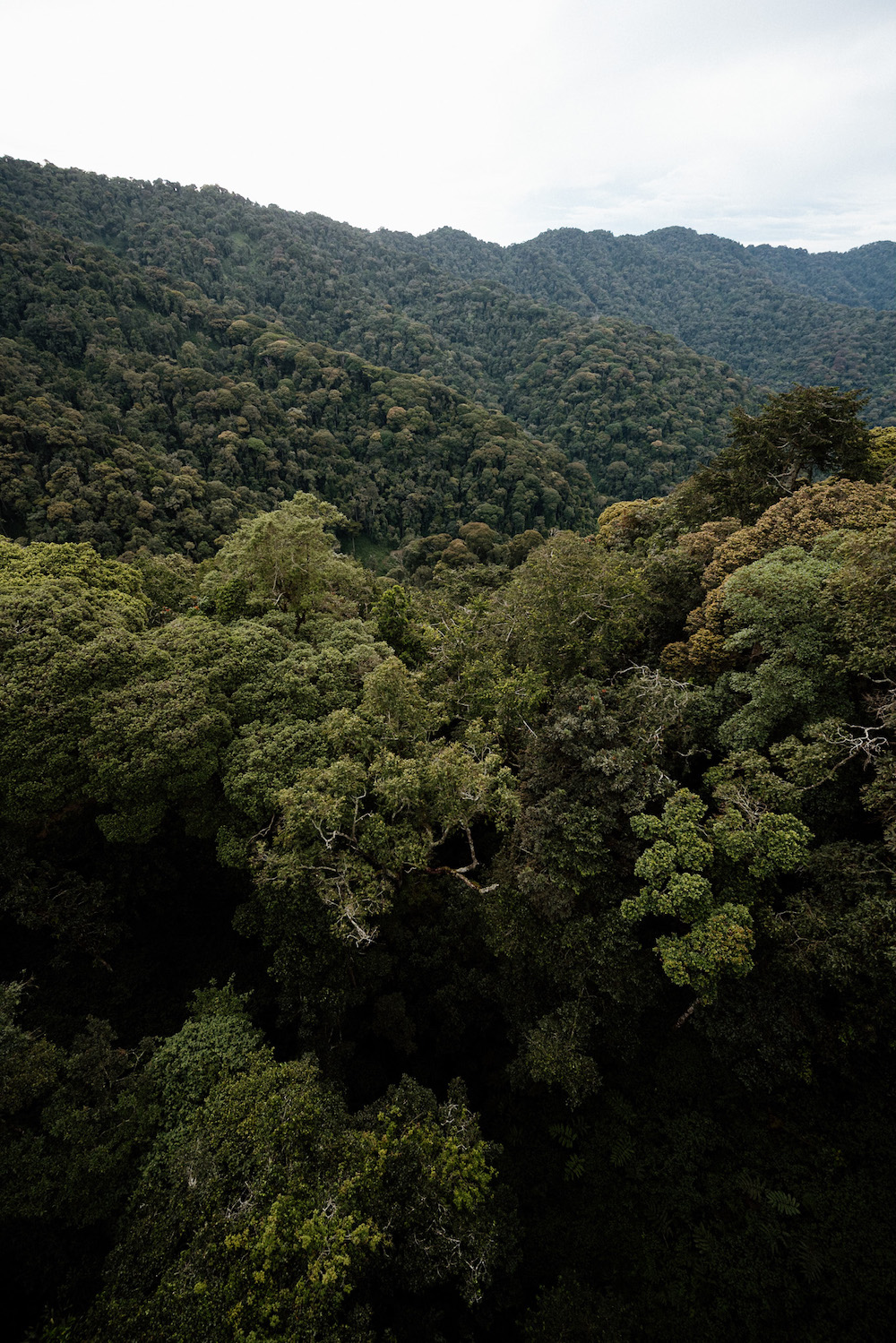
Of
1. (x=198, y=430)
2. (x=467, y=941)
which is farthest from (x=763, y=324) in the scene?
(x=467, y=941)

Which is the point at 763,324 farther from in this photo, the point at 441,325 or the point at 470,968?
the point at 470,968

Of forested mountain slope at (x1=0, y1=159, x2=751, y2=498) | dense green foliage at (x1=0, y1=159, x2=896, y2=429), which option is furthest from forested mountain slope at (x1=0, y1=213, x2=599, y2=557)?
dense green foliage at (x1=0, y1=159, x2=896, y2=429)

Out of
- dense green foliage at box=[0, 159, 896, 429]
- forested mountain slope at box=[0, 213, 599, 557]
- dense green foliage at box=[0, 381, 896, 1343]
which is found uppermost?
dense green foliage at box=[0, 159, 896, 429]

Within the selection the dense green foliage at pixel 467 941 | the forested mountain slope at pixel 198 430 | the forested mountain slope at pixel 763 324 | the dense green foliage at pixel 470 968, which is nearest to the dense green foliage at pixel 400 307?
the forested mountain slope at pixel 763 324

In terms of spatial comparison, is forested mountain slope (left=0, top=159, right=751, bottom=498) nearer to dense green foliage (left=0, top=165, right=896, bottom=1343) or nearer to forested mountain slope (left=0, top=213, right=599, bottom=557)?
forested mountain slope (left=0, top=213, right=599, bottom=557)

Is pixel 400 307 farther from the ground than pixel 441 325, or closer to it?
farther from the ground

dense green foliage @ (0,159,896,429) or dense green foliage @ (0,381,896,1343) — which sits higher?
dense green foliage @ (0,159,896,429)

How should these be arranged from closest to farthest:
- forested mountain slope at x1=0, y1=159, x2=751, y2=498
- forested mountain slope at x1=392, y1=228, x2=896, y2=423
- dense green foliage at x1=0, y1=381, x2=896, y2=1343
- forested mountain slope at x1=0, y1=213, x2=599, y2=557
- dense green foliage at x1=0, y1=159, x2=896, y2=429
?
1. dense green foliage at x1=0, y1=381, x2=896, y2=1343
2. forested mountain slope at x1=0, y1=213, x2=599, y2=557
3. forested mountain slope at x1=0, y1=159, x2=751, y2=498
4. dense green foliage at x1=0, y1=159, x2=896, y2=429
5. forested mountain slope at x1=392, y1=228, x2=896, y2=423

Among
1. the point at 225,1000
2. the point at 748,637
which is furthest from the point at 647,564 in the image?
the point at 225,1000

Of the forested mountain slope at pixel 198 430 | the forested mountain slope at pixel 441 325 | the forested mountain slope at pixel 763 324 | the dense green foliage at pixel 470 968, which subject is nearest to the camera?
the dense green foliage at pixel 470 968

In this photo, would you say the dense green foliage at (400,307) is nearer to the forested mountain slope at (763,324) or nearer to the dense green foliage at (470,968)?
the forested mountain slope at (763,324)

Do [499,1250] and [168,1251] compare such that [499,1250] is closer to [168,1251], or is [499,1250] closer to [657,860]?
[168,1251]
